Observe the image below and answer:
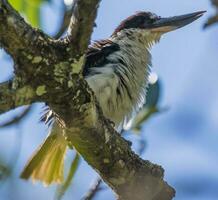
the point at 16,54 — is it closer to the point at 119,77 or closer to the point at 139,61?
the point at 119,77

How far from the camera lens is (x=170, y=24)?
15.5ft

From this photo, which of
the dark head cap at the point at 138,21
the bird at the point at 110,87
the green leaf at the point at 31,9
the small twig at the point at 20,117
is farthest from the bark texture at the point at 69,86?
the dark head cap at the point at 138,21

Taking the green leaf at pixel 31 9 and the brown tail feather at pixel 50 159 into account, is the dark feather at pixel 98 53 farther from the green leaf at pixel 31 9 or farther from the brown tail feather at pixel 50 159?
the green leaf at pixel 31 9

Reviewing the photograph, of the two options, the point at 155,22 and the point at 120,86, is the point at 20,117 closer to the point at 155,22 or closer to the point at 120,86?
the point at 120,86

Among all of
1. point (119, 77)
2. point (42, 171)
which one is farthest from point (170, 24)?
point (42, 171)

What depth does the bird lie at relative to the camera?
381cm

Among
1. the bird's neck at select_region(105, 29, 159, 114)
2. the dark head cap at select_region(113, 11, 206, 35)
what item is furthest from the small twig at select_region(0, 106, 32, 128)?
the dark head cap at select_region(113, 11, 206, 35)

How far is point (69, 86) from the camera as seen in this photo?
7.78 ft

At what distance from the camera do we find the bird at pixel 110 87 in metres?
3.81

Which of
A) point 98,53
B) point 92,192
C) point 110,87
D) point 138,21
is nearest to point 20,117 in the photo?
point 92,192

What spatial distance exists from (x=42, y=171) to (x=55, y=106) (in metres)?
1.63

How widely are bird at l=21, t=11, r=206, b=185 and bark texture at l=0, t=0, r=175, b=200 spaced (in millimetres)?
903

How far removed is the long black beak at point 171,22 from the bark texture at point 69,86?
6.37ft

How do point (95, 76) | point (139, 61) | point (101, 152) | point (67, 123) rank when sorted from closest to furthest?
1. point (67, 123)
2. point (101, 152)
3. point (95, 76)
4. point (139, 61)
